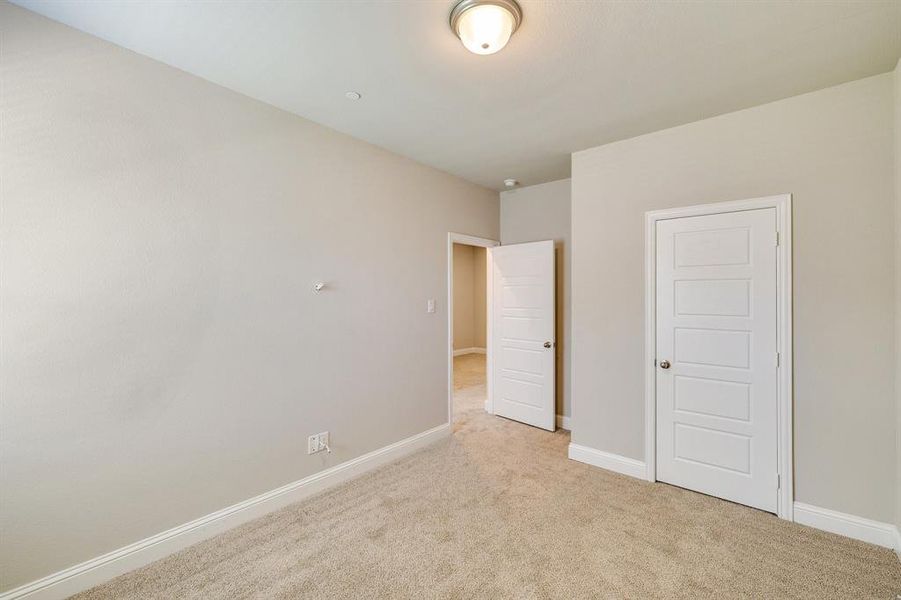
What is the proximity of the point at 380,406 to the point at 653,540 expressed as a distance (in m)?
2.13

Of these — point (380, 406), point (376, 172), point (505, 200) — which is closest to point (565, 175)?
point (505, 200)

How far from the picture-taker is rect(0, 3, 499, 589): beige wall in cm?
165

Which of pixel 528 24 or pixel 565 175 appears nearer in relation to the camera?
pixel 528 24

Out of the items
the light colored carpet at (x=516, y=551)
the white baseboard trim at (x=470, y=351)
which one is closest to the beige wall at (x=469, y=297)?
the white baseboard trim at (x=470, y=351)

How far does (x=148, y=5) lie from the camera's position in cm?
158

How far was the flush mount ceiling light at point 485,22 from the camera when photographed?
59.6 inches

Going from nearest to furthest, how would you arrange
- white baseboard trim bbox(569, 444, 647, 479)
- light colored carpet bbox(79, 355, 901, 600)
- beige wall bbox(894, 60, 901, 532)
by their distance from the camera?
light colored carpet bbox(79, 355, 901, 600), beige wall bbox(894, 60, 901, 532), white baseboard trim bbox(569, 444, 647, 479)

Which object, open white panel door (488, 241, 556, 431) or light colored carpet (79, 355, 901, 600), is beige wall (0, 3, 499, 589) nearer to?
light colored carpet (79, 355, 901, 600)

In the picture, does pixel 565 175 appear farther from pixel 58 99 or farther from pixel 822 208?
pixel 58 99

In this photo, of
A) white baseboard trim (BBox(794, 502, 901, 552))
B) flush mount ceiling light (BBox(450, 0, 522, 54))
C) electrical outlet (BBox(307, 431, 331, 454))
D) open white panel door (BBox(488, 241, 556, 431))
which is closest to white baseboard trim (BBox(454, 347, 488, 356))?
open white panel door (BBox(488, 241, 556, 431))

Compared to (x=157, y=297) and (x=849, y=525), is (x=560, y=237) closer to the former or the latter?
(x=849, y=525)

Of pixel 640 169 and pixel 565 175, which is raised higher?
pixel 565 175

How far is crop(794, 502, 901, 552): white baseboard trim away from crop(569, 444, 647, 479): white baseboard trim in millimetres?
908

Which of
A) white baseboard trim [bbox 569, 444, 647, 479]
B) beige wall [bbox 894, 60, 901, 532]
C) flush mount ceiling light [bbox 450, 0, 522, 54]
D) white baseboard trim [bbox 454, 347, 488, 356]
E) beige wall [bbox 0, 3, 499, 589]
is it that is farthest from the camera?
white baseboard trim [bbox 454, 347, 488, 356]
